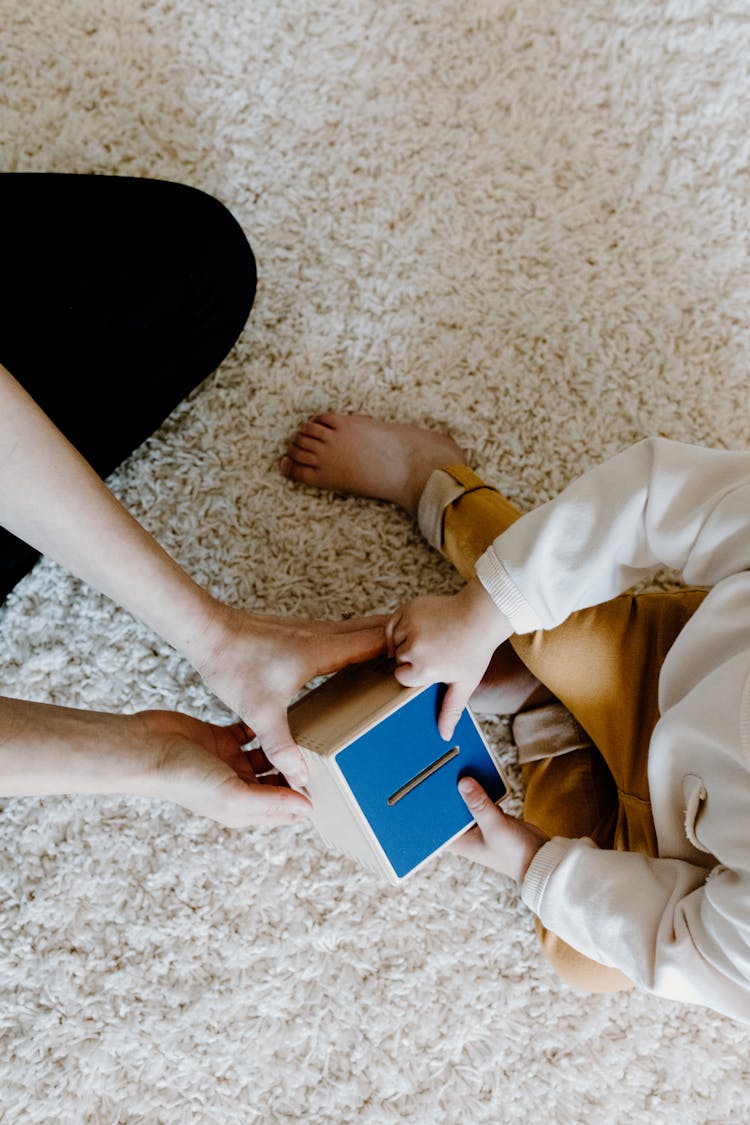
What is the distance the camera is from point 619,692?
2.88 feet

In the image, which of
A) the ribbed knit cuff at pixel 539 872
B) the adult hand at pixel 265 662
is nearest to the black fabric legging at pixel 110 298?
the adult hand at pixel 265 662

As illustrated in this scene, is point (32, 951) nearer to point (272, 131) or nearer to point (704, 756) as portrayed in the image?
point (704, 756)

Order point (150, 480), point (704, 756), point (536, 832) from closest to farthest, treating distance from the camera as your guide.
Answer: point (704, 756) → point (536, 832) → point (150, 480)

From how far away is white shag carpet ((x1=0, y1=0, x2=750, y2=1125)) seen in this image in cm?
95

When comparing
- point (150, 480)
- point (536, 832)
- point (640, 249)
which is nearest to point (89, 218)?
point (150, 480)

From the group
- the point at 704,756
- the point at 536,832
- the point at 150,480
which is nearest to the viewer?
the point at 704,756

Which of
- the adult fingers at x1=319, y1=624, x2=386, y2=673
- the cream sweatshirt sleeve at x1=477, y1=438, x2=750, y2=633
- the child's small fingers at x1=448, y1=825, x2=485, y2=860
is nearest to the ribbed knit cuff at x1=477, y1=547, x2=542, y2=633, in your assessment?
the cream sweatshirt sleeve at x1=477, y1=438, x2=750, y2=633

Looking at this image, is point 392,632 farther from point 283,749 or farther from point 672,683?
point 672,683

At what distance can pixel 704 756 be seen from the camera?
0.77 metres

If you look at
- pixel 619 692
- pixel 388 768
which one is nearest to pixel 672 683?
pixel 619 692

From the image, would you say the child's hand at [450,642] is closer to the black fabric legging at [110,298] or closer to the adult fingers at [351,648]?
the adult fingers at [351,648]

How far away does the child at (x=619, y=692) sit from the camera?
2.50 feet

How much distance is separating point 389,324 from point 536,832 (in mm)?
588

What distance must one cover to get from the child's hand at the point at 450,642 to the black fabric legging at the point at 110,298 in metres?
0.35
